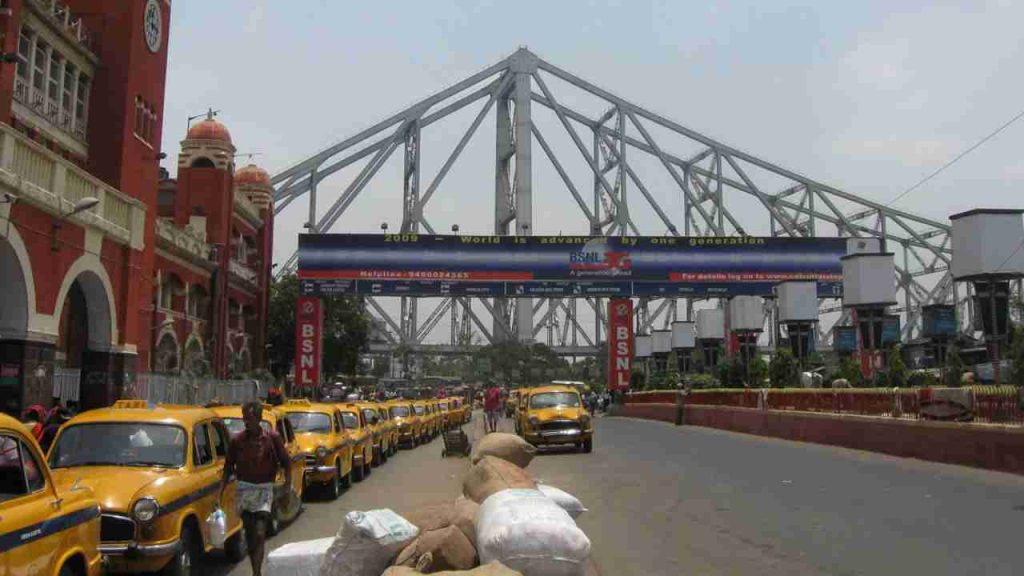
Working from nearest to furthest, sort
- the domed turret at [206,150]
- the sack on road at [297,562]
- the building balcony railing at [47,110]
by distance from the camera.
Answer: the sack on road at [297,562]
the building balcony railing at [47,110]
the domed turret at [206,150]

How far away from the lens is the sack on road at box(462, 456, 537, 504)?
8.00 m

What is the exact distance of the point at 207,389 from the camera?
33.1 meters

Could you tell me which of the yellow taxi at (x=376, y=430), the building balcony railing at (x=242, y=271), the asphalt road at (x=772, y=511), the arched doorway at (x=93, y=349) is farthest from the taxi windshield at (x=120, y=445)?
the building balcony railing at (x=242, y=271)

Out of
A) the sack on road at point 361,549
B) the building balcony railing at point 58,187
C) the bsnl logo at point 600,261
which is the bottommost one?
the sack on road at point 361,549

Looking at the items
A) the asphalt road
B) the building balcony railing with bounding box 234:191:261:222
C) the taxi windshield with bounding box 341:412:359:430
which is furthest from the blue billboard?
the taxi windshield with bounding box 341:412:359:430

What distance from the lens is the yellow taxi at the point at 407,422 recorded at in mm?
28828

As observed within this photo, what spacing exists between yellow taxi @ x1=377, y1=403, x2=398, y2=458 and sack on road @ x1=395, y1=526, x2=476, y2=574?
17.4 m

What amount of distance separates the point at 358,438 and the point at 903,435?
1070 centimetres


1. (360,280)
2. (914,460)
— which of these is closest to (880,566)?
(914,460)

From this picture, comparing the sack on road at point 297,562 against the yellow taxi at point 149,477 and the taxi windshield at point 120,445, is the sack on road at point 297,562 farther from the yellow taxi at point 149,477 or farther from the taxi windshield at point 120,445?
the taxi windshield at point 120,445

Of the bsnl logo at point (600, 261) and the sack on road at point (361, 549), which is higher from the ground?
the bsnl logo at point (600, 261)

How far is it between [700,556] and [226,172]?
38.7 meters

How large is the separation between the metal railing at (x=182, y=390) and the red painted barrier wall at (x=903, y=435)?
47.5ft

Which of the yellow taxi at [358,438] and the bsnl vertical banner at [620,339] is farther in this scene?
the bsnl vertical banner at [620,339]
